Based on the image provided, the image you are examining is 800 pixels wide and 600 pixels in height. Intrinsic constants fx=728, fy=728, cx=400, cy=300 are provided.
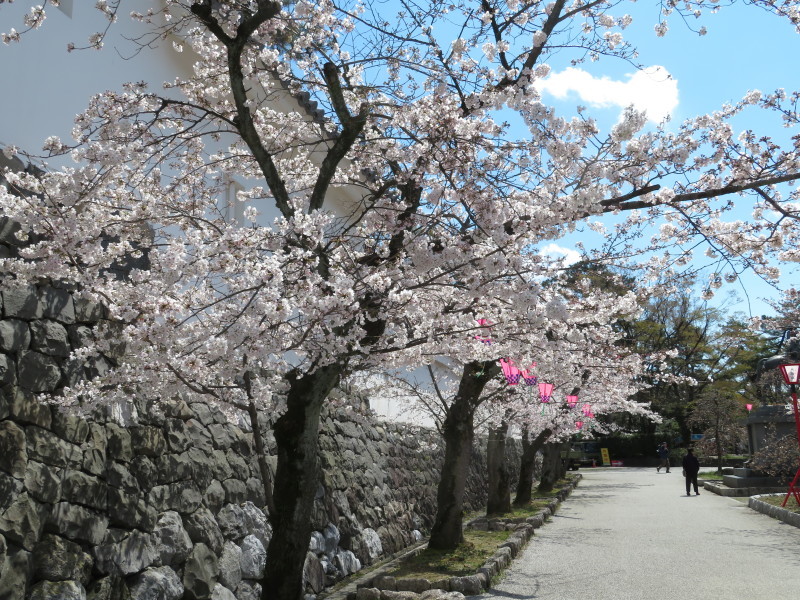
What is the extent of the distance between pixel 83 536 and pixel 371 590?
12.0ft

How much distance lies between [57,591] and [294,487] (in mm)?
1927

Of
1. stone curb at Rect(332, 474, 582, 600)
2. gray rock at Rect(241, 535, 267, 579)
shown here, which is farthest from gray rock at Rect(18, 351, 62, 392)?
stone curb at Rect(332, 474, 582, 600)

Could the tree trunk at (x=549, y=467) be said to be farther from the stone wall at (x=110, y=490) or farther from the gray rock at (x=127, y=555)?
the gray rock at (x=127, y=555)

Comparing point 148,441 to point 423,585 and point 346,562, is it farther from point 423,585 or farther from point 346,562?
point 346,562

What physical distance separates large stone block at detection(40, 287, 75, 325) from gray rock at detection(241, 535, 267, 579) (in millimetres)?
3263

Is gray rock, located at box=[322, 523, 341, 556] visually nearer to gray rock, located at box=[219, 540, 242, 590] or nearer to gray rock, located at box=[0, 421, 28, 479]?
gray rock, located at box=[219, 540, 242, 590]

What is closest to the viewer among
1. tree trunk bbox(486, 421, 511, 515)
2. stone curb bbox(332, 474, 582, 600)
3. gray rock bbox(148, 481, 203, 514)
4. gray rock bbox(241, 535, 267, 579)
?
gray rock bbox(148, 481, 203, 514)

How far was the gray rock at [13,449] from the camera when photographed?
5378 millimetres

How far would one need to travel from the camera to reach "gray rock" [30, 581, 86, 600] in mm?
5441

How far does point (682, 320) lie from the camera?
136 feet

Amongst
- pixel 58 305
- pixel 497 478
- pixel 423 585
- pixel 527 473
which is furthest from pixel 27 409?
pixel 527 473

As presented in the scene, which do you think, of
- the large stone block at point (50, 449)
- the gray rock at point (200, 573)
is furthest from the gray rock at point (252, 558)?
the large stone block at point (50, 449)

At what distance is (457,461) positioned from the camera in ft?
39.3

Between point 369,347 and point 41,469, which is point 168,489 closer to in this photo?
point 41,469
